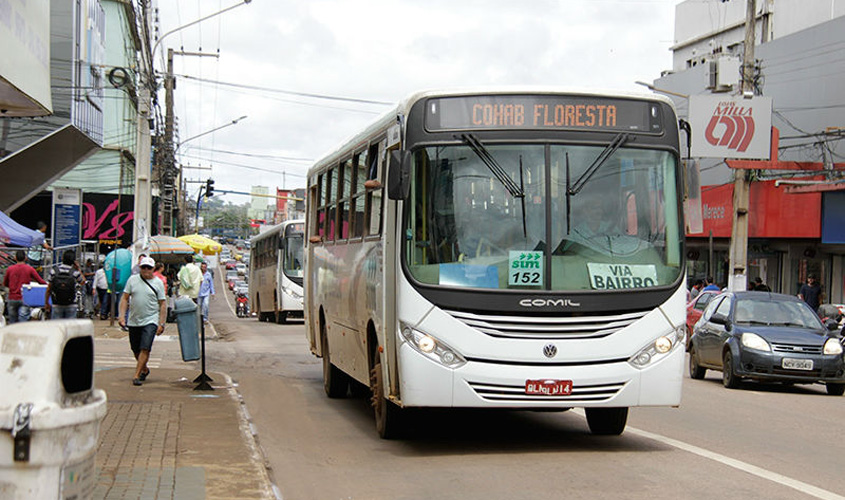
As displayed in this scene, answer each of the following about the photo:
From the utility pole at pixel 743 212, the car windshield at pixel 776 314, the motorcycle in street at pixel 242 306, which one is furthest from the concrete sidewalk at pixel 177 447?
the motorcycle in street at pixel 242 306

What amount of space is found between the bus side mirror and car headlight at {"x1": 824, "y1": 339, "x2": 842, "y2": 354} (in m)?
9.62

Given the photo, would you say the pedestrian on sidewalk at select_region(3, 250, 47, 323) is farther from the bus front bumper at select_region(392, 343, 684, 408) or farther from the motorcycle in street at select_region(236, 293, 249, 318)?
the motorcycle in street at select_region(236, 293, 249, 318)

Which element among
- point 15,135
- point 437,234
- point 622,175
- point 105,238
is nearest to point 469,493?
point 437,234

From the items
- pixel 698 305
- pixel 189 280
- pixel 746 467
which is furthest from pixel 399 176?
pixel 698 305

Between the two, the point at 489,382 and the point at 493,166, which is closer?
the point at 489,382

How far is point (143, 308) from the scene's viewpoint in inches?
574

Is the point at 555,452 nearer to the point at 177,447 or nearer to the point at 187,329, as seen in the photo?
the point at 177,447

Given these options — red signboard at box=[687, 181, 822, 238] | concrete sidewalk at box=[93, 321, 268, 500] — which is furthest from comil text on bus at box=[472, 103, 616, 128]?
red signboard at box=[687, 181, 822, 238]

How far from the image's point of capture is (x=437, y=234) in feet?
30.6

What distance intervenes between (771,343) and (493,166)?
8.71 meters

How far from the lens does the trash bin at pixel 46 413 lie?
4.01 meters

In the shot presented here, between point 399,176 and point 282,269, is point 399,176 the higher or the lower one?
the higher one

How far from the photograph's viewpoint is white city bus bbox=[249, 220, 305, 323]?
1421 inches

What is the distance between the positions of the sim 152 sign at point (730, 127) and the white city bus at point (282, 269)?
40.5 feet
